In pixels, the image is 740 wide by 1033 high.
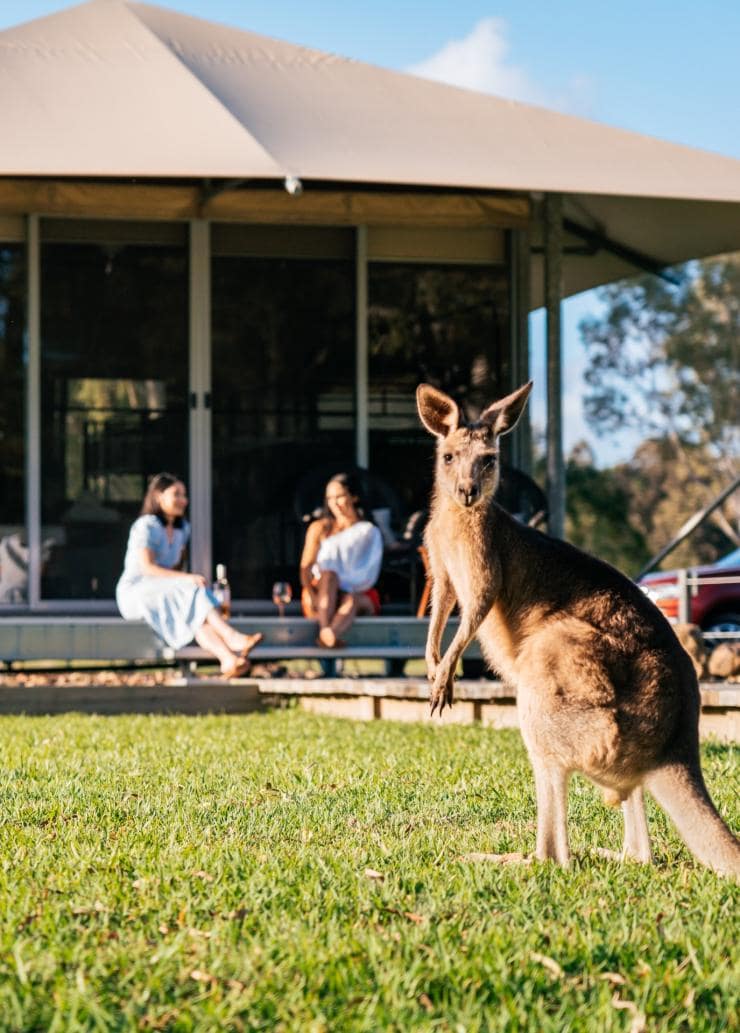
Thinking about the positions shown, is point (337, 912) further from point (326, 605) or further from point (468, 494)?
point (326, 605)

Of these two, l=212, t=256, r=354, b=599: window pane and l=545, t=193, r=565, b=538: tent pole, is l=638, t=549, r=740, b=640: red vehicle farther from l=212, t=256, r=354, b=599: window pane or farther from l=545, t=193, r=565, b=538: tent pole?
l=212, t=256, r=354, b=599: window pane

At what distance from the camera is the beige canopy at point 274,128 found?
990cm

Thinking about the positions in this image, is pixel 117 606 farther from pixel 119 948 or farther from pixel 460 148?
pixel 119 948

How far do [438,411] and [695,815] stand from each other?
5.44ft

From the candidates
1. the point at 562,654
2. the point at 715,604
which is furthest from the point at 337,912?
the point at 715,604

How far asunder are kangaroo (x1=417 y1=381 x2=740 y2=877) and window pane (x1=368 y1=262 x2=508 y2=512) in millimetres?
7343

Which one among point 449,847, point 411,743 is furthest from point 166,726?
point 449,847

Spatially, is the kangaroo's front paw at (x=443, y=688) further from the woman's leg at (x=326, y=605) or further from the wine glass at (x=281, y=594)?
Answer: the wine glass at (x=281, y=594)

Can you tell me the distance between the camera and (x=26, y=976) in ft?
11.3

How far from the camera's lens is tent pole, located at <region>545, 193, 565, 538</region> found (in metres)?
11.5

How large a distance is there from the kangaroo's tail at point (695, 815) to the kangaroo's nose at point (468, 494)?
1096 mm

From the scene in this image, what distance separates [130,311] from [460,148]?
125 inches

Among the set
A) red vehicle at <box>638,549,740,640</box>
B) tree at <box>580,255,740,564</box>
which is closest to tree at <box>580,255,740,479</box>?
tree at <box>580,255,740,564</box>

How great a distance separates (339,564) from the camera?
1131 cm
